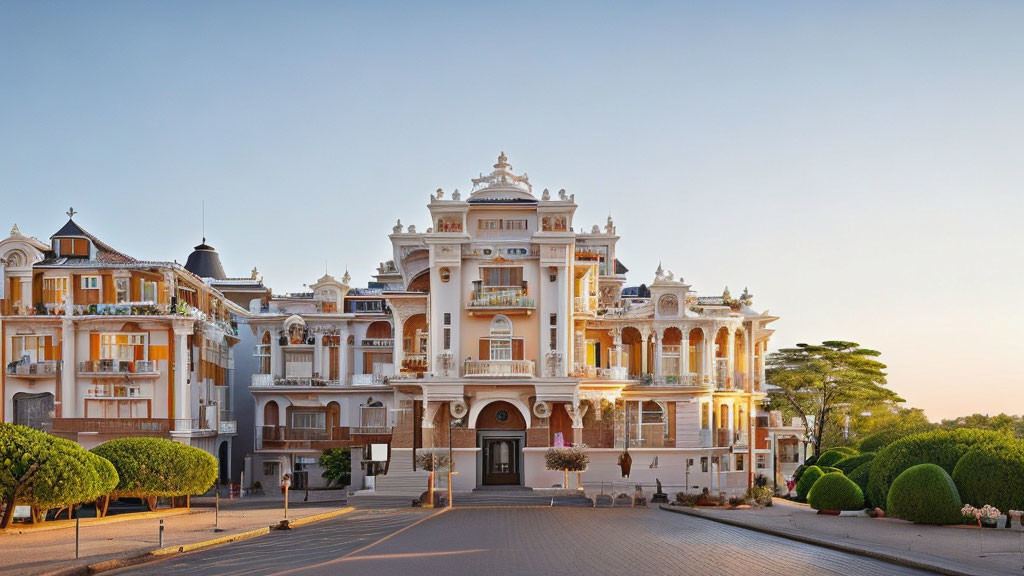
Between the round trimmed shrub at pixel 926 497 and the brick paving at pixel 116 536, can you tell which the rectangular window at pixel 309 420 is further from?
the round trimmed shrub at pixel 926 497

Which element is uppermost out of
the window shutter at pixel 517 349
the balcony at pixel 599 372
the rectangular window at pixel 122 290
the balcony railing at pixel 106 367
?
the rectangular window at pixel 122 290

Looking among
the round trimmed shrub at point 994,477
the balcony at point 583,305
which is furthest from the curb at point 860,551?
the balcony at point 583,305

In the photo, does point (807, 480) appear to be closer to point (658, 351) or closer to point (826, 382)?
point (658, 351)

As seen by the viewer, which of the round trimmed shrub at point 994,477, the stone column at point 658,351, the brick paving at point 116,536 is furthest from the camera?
the stone column at point 658,351

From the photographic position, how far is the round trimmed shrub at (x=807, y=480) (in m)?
52.0

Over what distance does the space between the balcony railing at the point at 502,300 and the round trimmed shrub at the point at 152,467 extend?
56.3 feet

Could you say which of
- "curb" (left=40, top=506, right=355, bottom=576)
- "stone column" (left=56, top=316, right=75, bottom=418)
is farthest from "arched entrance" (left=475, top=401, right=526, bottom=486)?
"stone column" (left=56, top=316, right=75, bottom=418)

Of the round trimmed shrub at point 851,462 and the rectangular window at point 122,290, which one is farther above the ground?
the rectangular window at point 122,290

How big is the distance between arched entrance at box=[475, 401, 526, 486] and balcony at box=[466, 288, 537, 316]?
5157mm

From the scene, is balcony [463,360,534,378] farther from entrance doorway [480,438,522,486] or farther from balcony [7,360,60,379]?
balcony [7,360,60,379]

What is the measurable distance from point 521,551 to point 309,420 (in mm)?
38948

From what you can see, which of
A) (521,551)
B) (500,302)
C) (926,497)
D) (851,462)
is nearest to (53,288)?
(500,302)

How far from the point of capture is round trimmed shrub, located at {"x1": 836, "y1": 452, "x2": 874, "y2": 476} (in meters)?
49.6

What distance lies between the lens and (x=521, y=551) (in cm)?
2947
